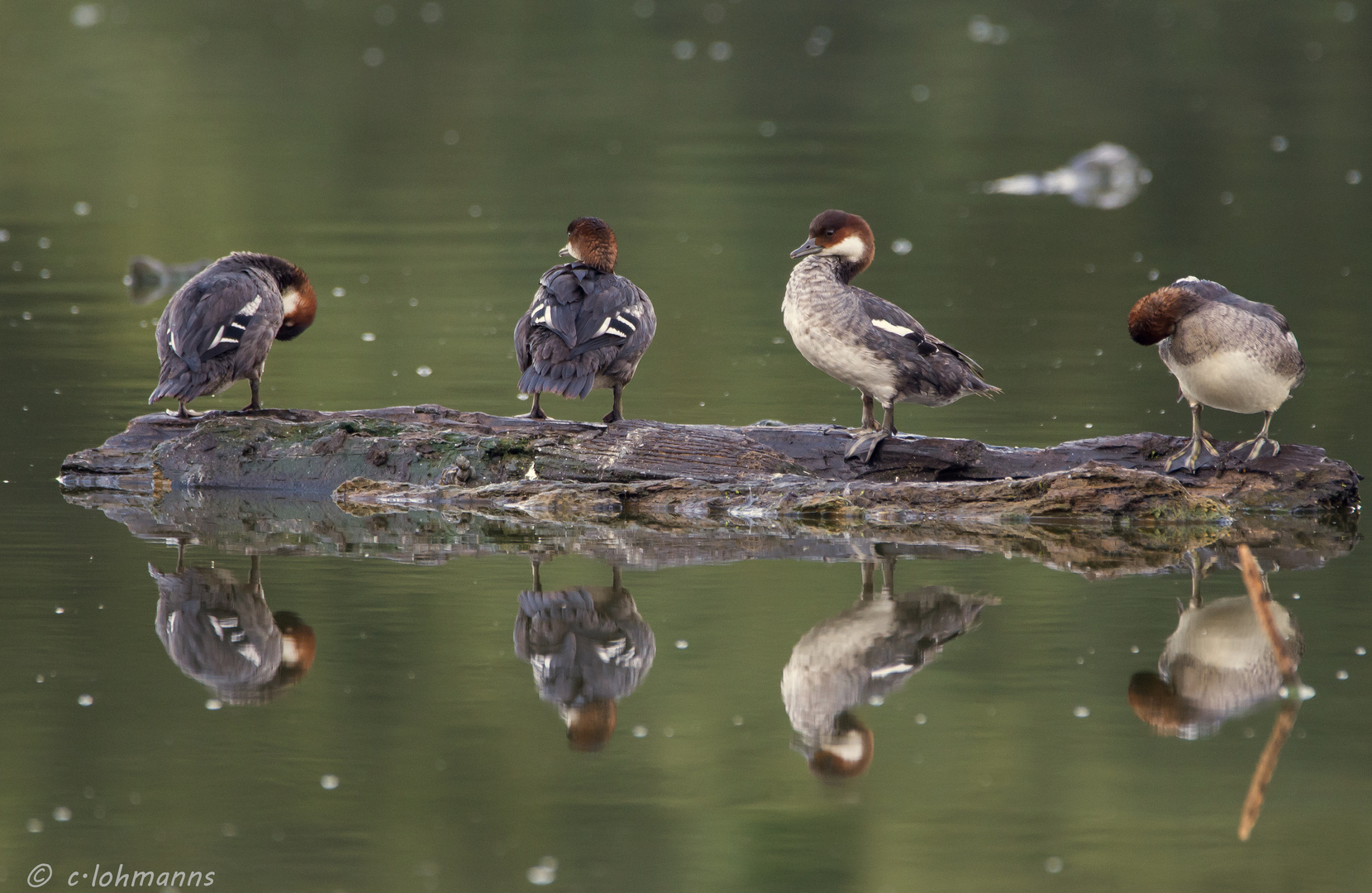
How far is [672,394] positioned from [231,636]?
5154 mm

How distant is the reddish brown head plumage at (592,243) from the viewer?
9414 millimetres

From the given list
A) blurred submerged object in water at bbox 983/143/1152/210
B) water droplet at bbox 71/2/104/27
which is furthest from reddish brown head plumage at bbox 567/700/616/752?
water droplet at bbox 71/2/104/27

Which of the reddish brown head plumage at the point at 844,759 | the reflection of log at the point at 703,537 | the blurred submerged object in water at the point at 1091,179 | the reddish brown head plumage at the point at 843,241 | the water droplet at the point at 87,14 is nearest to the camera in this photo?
the reddish brown head plumage at the point at 844,759

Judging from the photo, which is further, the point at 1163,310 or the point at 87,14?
the point at 87,14

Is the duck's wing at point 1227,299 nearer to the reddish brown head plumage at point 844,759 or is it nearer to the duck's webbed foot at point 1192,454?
the duck's webbed foot at point 1192,454

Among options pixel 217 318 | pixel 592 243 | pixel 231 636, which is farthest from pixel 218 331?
pixel 231 636

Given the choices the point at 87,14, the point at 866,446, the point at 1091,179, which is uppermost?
the point at 866,446

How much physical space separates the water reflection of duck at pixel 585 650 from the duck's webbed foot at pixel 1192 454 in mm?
2726

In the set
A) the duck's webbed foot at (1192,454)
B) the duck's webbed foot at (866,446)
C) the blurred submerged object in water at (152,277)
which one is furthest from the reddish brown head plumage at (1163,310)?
the blurred submerged object in water at (152,277)

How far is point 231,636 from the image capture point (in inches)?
256

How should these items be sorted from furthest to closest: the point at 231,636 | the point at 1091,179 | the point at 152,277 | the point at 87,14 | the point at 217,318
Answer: the point at 87,14 → the point at 1091,179 → the point at 152,277 → the point at 217,318 → the point at 231,636

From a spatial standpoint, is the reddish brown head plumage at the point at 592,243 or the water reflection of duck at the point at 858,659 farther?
the reddish brown head plumage at the point at 592,243

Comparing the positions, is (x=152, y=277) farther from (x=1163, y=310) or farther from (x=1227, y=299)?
(x=1227, y=299)

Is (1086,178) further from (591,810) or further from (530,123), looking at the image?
(591,810)
